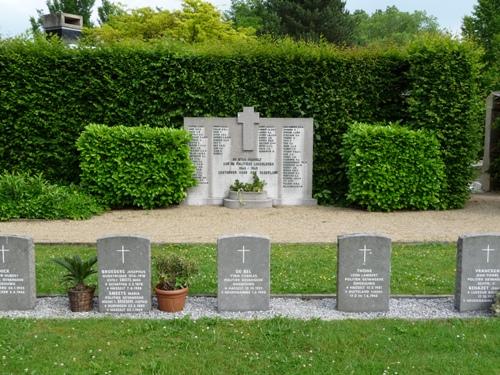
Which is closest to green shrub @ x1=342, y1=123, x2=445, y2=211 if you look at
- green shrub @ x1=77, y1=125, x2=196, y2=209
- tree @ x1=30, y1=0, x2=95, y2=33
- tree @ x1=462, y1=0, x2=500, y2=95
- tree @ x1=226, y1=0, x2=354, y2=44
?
green shrub @ x1=77, y1=125, x2=196, y2=209

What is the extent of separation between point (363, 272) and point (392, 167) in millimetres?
6882

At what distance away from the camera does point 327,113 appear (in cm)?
1356

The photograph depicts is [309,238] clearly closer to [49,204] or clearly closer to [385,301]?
[385,301]

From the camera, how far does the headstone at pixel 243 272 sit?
19.7 ft

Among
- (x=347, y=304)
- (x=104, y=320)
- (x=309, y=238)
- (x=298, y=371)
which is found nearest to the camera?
(x=298, y=371)

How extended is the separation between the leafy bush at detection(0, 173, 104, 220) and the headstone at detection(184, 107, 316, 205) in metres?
2.71

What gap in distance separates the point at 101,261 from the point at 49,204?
6.13 meters

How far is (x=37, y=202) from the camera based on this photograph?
1152cm

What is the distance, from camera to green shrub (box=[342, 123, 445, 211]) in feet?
40.9

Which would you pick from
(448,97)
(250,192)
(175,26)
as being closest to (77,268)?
(250,192)

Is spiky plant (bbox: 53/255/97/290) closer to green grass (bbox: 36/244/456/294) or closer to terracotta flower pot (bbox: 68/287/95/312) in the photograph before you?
terracotta flower pot (bbox: 68/287/95/312)

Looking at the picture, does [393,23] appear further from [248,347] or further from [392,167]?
[248,347]

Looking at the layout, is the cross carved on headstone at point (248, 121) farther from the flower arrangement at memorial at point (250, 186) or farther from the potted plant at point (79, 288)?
the potted plant at point (79, 288)

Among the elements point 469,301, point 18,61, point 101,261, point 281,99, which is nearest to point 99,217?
point 18,61
